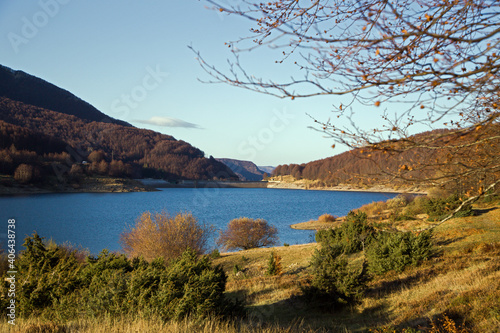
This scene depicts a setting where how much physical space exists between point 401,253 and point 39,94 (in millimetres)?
212794

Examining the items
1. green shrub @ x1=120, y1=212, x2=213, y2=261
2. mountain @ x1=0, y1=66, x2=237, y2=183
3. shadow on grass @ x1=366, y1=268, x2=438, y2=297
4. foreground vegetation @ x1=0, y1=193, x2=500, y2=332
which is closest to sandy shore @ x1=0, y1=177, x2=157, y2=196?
mountain @ x1=0, y1=66, x2=237, y2=183

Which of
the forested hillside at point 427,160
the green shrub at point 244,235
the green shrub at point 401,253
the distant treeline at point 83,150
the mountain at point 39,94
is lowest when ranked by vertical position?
the green shrub at point 244,235

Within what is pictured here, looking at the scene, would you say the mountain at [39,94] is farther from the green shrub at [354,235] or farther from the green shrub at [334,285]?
the green shrub at [334,285]

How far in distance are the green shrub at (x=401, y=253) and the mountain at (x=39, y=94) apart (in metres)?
200

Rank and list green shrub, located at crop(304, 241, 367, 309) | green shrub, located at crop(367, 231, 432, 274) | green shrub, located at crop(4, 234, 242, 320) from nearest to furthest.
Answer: green shrub, located at crop(4, 234, 242, 320) < green shrub, located at crop(304, 241, 367, 309) < green shrub, located at crop(367, 231, 432, 274)

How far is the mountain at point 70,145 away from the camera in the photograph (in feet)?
304

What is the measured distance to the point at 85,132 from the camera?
160125 millimetres

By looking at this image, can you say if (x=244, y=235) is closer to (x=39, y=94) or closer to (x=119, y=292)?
(x=119, y=292)

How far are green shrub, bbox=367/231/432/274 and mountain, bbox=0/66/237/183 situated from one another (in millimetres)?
86405

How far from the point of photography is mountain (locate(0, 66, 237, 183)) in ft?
304

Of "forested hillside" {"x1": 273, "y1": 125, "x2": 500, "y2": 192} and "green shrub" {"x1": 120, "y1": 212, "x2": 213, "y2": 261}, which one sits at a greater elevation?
"forested hillside" {"x1": 273, "y1": 125, "x2": 500, "y2": 192}

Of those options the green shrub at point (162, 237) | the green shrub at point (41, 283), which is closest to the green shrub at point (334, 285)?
the green shrub at point (41, 283)

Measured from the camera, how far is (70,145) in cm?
12731

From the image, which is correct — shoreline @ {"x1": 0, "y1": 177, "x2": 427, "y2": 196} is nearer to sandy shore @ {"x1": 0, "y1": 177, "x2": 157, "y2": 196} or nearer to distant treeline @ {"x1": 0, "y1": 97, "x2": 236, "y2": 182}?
sandy shore @ {"x1": 0, "y1": 177, "x2": 157, "y2": 196}
